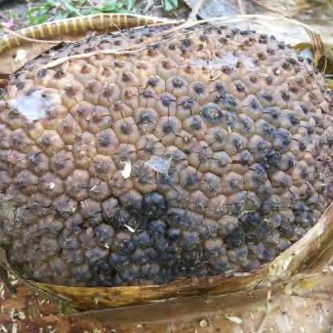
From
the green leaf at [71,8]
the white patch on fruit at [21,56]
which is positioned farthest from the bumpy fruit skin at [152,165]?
the green leaf at [71,8]

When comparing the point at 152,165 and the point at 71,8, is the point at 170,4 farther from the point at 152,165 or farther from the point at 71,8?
the point at 152,165

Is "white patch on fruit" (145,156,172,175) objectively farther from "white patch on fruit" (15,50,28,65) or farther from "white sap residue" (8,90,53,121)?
"white patch on fruit" (15,50,28,65)

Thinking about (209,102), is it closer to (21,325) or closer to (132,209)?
(132,209)

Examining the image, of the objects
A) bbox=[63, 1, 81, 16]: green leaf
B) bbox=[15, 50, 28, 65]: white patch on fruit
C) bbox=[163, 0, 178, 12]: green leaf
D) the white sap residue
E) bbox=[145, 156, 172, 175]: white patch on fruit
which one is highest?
the white sap residue

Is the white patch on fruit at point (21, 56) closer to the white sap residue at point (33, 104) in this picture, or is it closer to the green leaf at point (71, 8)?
the white sap residue at point (33, 104)

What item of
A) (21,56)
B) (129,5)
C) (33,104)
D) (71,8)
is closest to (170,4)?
(129,5)

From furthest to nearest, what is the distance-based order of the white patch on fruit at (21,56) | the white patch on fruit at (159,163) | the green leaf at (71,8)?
the green leaf at (71,8)
the white patch on fruit at (21,56)
the white patch on fruit at (159,163)

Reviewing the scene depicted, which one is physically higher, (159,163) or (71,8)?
(159,163)

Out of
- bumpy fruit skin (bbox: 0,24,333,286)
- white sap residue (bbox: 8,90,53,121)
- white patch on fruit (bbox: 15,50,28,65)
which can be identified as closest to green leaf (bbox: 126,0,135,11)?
white patch on fruit (bbox: 15,50,28,65)

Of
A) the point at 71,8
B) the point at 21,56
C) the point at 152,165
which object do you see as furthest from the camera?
the point at 71,8

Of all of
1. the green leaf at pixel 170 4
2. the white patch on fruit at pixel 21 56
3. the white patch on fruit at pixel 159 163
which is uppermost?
the white patch on fruit at pixel 159 163
